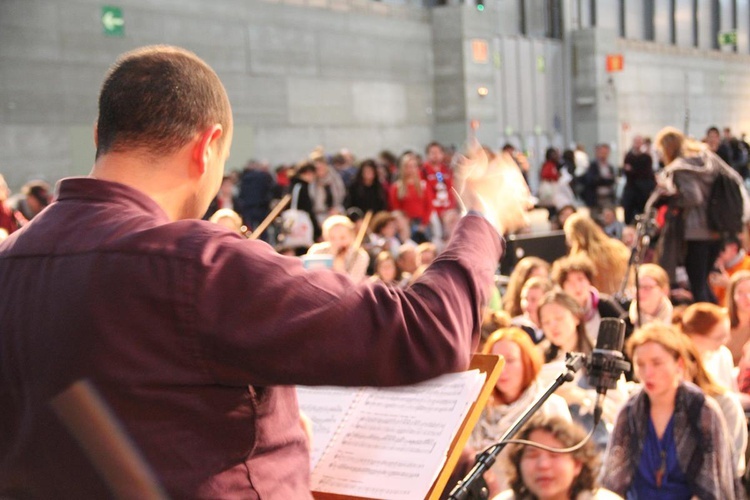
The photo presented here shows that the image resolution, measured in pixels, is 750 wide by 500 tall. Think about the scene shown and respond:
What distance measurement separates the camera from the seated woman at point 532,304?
244 inches

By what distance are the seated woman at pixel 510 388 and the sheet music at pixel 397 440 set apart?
8.93 feet

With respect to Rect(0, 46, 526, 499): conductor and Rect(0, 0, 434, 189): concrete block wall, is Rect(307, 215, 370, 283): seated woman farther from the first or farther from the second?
Rect(0, 46, 526, 499): conductor

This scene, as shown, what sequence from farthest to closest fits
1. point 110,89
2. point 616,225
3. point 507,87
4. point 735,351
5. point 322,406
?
1. point 507,87
2. point 616,225
3. point 735,351
4. point 322,406
5. point 110,89

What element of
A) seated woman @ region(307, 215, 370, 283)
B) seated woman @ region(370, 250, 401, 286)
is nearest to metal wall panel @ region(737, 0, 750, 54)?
seated woman @ region(307, 215, 370, 283)

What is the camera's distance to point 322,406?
1.92 metres

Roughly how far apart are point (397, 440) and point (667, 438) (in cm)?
299

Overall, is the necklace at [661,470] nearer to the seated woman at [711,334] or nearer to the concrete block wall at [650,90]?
the seated woman at [711,334]

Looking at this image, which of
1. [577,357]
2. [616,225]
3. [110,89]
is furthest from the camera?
[616,225]

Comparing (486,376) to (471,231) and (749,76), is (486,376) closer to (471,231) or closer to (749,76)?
(471,231)

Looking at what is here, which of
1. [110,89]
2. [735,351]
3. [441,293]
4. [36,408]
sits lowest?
[735,351]

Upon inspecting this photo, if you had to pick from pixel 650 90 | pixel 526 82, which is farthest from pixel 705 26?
pixel 526 82

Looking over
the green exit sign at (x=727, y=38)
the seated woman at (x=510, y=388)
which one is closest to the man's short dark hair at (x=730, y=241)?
the seated woman at (x=510, y=388)

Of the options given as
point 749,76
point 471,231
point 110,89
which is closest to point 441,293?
point 471,231

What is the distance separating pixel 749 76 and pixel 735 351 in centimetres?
2825
